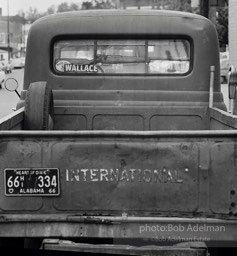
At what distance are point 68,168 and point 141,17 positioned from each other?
2.86 metres

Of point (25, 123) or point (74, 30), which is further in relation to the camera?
point (74, 30)

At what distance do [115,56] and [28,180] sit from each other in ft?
9.21

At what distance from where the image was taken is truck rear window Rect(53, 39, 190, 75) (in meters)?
6.59

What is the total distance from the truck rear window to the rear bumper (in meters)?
2.78

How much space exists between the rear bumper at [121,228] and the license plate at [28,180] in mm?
155

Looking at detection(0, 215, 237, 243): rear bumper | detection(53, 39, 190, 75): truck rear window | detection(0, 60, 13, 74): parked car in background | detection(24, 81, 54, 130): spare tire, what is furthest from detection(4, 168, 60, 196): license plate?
detection(0, 60, 13, 74): parked car in background

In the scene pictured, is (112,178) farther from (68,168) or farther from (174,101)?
(174,101)

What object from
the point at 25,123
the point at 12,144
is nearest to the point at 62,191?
the point at 12,144

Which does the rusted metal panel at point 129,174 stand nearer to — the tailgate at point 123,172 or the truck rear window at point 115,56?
the tailgate at point 123,172

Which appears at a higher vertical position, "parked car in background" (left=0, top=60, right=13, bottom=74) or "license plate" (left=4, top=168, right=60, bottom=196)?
"license plate" (left=4, top=168, right=60, bottom=196)

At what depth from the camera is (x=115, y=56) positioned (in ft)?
21.7

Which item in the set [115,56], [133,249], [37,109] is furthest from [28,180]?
[115,56]

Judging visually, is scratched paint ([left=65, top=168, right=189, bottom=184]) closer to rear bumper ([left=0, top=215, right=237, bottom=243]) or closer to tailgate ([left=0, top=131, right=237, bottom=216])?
tailgate ([left=0, top=131, right=237, bottom=216])

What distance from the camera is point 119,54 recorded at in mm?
6621
